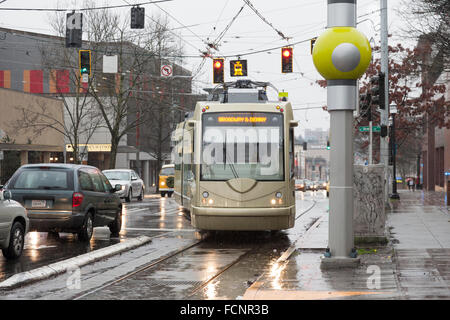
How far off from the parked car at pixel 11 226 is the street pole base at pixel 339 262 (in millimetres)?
5299

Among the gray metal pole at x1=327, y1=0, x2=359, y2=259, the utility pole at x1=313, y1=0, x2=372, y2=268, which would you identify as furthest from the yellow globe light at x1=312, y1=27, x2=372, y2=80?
the gray metal pole at x1=327, y1=0, x2=359, y2=259

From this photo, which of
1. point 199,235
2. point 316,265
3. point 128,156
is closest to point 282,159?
point 199,235

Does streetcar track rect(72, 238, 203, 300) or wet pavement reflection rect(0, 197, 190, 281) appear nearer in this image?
streetcar track rect(72, 238, 203, 300)

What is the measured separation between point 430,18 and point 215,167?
37.6ft

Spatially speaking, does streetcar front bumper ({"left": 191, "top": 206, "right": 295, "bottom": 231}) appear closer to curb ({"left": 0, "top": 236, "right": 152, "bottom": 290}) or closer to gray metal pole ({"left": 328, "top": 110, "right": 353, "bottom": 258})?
curb ({"left": 0, "top": 236, "right": 152, "bottom": 290})

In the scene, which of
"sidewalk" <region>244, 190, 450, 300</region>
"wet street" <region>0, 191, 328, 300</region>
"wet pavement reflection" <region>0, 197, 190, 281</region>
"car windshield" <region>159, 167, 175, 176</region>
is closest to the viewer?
"sidewalk" <region>244, 190, 450, 300</region>

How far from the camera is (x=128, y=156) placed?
230ft

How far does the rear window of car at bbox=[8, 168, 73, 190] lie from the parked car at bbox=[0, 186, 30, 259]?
7.83 feet

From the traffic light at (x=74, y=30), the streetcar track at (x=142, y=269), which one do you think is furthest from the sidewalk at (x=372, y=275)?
the traffic light at (x=74, y=30)

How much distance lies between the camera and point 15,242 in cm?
1276

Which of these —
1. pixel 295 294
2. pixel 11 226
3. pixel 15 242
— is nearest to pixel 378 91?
pixel 15 242

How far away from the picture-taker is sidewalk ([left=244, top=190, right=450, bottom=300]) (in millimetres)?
8781

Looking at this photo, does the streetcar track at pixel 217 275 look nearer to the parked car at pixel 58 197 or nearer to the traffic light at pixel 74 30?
the parked car at pixel 58 197

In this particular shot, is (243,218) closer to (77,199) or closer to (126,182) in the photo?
(77,199)
